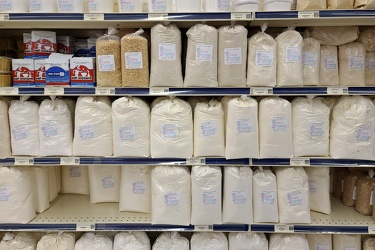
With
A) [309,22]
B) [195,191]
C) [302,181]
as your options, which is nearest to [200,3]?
[309,22]

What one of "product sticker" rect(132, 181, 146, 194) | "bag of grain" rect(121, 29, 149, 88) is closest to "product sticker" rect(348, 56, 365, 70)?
"bag of grain" rect(121, 29, 149, 88)

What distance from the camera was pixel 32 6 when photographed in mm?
1955

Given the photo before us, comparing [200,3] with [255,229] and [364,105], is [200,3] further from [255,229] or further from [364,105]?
[255,229]

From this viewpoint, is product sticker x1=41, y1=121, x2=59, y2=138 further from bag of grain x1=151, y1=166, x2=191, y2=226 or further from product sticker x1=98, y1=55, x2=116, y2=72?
bag of grain x1=151, y1=166, x2=191, y2=226

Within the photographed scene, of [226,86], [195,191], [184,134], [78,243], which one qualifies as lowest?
[78,243]

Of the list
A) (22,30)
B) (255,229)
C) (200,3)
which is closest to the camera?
(200,3)

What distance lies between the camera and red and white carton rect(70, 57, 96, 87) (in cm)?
201

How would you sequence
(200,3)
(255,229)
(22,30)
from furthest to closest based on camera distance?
1. (22,30)
2. (255,229)
3. (200,3)

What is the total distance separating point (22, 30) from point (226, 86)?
5.64 ft

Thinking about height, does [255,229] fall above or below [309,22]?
below

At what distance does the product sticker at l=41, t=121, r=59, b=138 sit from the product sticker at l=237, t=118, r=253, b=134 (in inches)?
48.7

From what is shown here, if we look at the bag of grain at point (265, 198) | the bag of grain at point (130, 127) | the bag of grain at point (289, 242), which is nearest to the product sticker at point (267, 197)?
the bag of grain at point (265, 198)

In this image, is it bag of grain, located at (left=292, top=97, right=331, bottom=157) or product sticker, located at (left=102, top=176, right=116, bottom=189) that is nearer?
bag of grain, located at (left=292, top=97, right=331, bottom=157)

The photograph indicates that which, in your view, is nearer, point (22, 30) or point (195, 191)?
point (195, 191)
